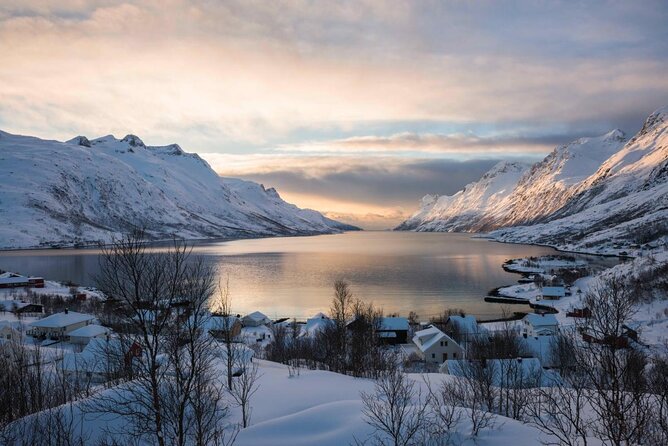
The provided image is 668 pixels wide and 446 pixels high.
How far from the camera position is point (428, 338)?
4106cm

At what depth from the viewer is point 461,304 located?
216ft

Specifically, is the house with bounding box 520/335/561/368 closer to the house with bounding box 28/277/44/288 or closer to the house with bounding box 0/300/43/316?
the house with bounding box 0/300/43/316

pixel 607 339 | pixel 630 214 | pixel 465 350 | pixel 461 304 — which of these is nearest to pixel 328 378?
pixel 607 339

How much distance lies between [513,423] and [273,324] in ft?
135

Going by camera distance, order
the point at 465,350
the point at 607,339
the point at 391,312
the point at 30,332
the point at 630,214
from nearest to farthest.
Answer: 1. the point at 607,339
2. the point at 465,350
3. the point at 30,332
4. the point at 391,312
5. the point at 630,214

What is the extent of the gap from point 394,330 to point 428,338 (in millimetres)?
5930

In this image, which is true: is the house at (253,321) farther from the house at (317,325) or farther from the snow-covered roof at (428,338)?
the snow-covered roof at (428,338)

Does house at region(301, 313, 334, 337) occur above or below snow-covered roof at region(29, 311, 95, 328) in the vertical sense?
below

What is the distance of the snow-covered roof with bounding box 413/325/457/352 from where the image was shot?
39378mm

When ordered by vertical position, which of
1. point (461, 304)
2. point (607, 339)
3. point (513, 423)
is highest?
point (607, 339)

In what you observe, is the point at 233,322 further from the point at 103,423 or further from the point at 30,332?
the point at 103,423

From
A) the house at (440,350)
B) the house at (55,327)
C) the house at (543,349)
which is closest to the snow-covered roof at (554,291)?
the house at (543,349)

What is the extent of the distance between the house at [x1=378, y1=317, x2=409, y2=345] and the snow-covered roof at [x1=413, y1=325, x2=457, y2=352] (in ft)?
10.3

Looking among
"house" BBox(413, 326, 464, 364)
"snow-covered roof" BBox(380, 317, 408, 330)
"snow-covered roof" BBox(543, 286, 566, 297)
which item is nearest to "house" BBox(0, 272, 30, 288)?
"snow-covered roof" BBox(380, 317, 408, 330)
